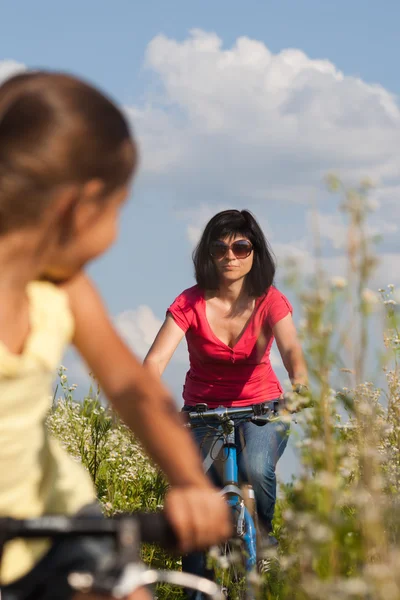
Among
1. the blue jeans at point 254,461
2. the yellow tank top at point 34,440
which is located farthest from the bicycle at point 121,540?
the blue jeans at point 254,461

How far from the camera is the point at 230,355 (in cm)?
635

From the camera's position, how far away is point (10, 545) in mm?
2004

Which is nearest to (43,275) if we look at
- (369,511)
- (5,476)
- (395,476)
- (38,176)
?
(38,176)

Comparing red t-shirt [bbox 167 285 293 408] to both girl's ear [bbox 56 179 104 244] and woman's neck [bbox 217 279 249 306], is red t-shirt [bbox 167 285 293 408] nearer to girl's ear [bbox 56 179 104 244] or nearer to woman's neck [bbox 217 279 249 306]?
woman's neck [bbox 217 279 249 306]

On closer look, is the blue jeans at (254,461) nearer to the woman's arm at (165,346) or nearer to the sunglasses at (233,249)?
the woman's arm at (165,346)

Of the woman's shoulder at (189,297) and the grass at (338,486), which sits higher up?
the woman's shoulder at (189,297)

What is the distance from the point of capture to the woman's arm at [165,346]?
6461 mm

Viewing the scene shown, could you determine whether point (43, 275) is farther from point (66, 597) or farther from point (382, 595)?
point (382, 595)

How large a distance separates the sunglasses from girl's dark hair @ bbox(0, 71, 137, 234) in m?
4.39

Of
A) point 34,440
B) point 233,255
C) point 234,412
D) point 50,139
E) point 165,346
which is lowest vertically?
point 34,440

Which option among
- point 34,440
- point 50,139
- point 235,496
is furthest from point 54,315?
point 235,496

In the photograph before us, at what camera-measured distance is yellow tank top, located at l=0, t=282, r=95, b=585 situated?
76.9 inches

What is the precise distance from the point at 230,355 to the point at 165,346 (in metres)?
0.46

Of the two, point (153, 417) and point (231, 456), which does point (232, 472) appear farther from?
point (153, 417)
